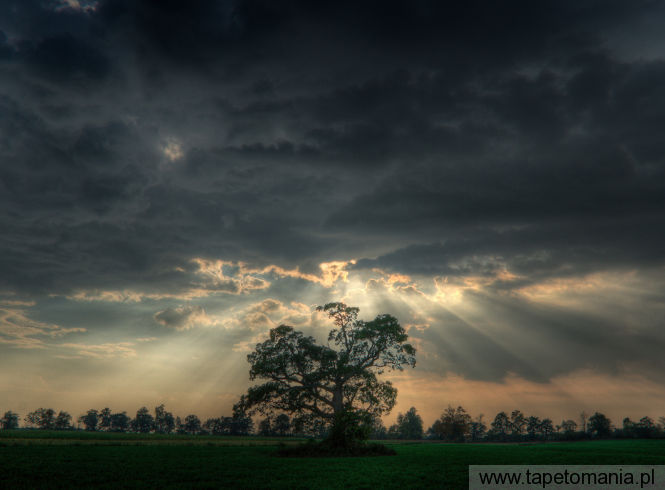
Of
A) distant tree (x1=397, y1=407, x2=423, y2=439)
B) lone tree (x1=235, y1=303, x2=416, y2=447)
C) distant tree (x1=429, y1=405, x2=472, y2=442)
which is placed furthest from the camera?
distant tree (x1=397, y1=407, x2=423, y2=439)

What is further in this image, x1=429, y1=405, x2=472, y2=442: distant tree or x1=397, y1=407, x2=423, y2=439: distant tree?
x1=397, y1=407, x2=423, y2=439: distant tree

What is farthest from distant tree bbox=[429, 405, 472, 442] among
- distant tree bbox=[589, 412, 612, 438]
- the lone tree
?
the lone tree

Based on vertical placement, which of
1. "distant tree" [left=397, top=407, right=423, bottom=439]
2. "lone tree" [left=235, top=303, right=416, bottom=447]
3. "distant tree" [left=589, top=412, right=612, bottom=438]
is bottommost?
"distant tree" [left=397, top=407, right=423, bottom=439]

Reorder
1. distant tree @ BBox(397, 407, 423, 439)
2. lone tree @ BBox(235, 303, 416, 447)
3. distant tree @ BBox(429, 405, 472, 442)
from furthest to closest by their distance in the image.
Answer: distant tree @ BBox(397, 407, 423, 439) < distant tree @ BBox(429, 405, 472, 442) < lone tree @ BBox(235, 303, 416, 447)

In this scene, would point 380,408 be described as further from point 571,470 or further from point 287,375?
point 571,470

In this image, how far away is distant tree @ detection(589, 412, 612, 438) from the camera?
13788cm

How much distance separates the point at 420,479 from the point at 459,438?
141 metres

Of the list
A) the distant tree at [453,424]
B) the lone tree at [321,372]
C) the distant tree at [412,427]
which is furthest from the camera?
the distant tree at [412,427]

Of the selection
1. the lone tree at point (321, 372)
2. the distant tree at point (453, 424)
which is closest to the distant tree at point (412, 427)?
the distant tree at point (453, 424)

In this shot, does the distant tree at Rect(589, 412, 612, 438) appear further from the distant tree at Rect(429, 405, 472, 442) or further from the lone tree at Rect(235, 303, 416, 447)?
the lone tree at Rect(235, 303, 416, 447)

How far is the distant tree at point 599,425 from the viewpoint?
5428 inches

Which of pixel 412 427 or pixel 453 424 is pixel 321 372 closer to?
pixel 453 424

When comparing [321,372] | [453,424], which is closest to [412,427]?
[453,424]

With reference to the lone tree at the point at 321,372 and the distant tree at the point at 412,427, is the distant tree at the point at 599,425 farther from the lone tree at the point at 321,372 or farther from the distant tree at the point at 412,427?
the lone tree at the point at 321,372
